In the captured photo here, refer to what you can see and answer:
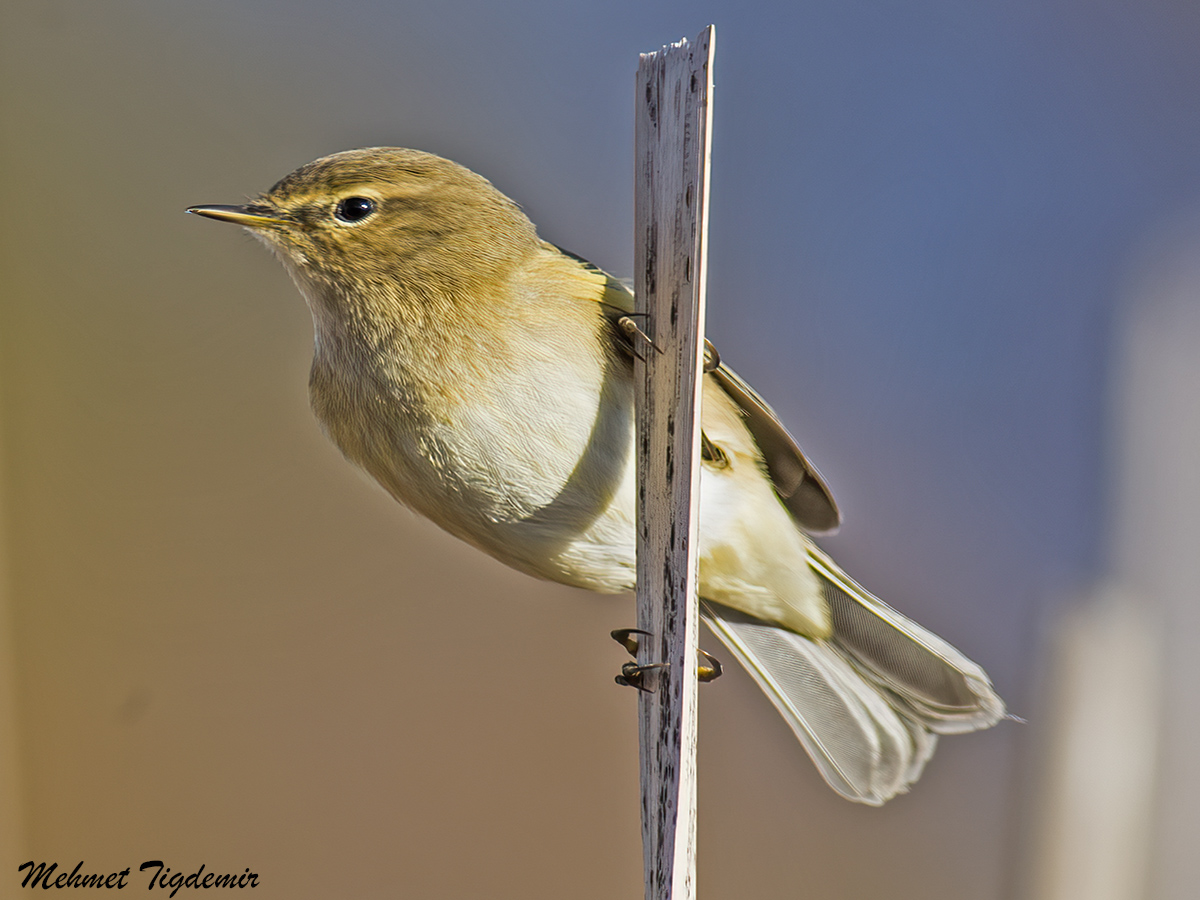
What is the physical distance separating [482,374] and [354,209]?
4.8 inches

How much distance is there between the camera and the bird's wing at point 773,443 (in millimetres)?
514

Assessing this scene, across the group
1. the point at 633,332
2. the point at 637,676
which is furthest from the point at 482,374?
the point at 637,676

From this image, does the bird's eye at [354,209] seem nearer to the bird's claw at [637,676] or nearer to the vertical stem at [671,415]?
the vertical stem at [671,415]

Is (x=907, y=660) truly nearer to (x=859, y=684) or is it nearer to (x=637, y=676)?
(x=859, y=684)

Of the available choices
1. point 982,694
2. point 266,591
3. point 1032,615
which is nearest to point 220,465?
point 266,591

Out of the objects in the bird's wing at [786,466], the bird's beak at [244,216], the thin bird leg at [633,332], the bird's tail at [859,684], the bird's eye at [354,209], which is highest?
the bird's eye at [354,209]

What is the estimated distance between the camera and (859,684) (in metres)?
0.60

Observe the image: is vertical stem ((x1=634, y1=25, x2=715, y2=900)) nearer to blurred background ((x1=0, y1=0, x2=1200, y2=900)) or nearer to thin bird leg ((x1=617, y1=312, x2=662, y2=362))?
thin bird leg ((x1=617, y1=312, x2=662, y2=362))

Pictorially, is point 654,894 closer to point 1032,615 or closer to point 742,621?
point 742,621

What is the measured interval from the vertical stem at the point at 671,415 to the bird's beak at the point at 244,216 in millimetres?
212

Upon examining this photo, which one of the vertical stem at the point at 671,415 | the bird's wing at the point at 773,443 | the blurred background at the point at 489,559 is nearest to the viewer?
the vertical stem at the point at 671,415

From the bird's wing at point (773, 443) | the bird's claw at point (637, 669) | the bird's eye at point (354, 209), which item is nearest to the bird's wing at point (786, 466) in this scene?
the bird's wing at point (773, 443)

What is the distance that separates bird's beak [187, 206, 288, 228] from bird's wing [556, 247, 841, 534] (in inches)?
6.9

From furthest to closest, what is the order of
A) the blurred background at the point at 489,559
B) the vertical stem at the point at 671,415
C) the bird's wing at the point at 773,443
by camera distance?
the blurred background at the point at 489,559
the bird's wing at the point at 773,443
the vertical stem at the point at 671,415
